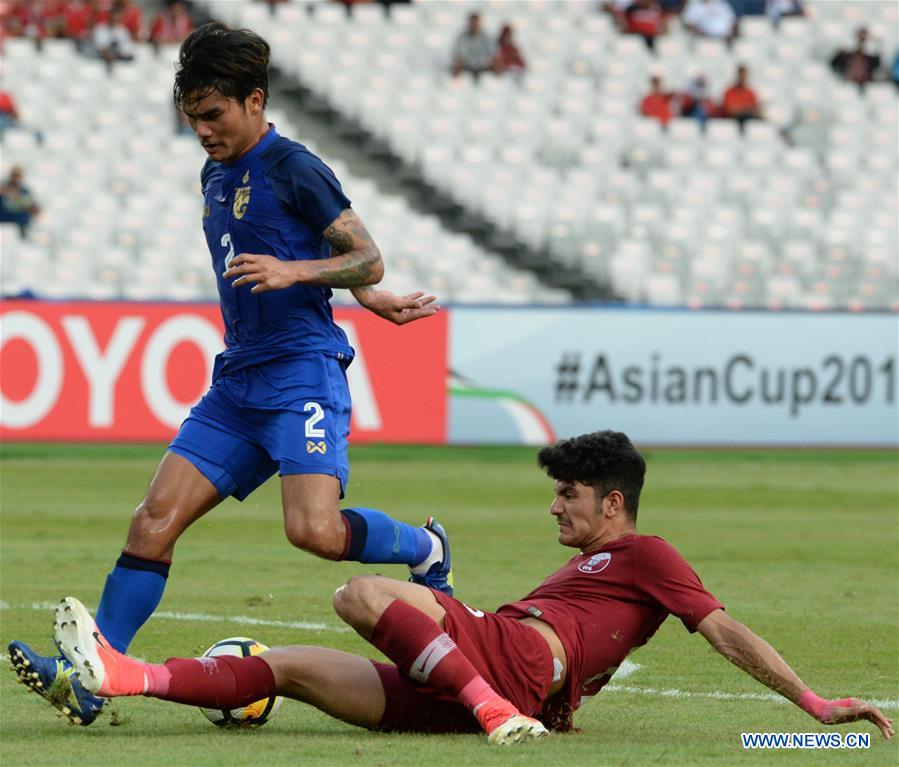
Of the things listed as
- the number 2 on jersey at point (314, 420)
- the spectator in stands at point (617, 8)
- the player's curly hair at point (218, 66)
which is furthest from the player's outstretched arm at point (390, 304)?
the spectator in stands at point (617, 8)

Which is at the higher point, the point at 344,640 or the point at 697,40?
the point at 697,40

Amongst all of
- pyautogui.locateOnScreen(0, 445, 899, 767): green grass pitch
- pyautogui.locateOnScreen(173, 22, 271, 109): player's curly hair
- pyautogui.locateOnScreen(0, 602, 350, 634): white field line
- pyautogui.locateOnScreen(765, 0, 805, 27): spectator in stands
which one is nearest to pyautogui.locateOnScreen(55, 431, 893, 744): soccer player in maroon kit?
pyautogui.locateOnScreen(0, 445, 899, 767): green grass pitch

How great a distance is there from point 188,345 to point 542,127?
837 cm

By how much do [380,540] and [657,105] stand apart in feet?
63.0

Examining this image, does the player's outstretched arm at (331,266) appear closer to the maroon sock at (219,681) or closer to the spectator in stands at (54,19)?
the maroon sock at (219,681)

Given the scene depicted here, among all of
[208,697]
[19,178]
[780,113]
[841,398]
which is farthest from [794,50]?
[208,697]

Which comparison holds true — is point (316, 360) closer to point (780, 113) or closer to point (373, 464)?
point (373, 464)

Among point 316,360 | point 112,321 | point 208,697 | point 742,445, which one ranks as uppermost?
point 316,360

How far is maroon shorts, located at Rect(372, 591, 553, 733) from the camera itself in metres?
5.18

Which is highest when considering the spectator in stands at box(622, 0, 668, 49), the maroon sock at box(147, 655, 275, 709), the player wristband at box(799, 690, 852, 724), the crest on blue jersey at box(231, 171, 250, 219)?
the spectator in stands at box(622, 0, 668, 49)

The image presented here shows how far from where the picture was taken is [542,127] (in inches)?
938

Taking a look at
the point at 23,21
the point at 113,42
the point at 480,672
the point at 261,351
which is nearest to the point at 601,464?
the point at 480,672

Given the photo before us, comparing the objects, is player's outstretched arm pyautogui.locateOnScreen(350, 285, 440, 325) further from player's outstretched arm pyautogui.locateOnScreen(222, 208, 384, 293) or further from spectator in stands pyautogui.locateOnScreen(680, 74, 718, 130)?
spectator in stands pyautogui.locateOnScreen(680, 74, 718, 130)

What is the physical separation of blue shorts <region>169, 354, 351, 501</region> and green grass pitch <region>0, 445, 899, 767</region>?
858 millimetres
